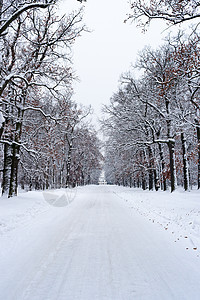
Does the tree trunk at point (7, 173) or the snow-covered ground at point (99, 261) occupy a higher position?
the tree trunk at point (7, 173)

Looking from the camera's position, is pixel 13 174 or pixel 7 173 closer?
pixel 13 174

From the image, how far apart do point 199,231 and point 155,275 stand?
3440 mm

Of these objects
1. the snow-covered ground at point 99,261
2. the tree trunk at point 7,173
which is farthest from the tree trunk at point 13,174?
the snow-covered ground at point 99,261

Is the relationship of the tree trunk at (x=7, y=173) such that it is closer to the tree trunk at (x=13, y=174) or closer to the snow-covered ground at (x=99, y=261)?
the tree trunk at (x=13, y=174)

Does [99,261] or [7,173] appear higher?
[7,173]

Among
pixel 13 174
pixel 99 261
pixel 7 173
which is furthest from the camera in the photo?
pixel 7 173

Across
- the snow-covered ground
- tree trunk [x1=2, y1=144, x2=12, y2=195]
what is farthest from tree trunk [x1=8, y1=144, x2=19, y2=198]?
the snow-covered ground

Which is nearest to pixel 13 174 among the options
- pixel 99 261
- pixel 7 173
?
pixel 7 173

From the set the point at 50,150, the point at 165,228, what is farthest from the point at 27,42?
the point at 165,228

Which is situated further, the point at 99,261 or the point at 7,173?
the point at 7,173

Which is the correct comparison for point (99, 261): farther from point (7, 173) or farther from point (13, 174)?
point (7, 173)

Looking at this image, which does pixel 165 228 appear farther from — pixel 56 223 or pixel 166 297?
pixel 166 297

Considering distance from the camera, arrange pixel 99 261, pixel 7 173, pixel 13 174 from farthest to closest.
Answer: pixel 7 173 → pixel 13 174 → pixel 99 261

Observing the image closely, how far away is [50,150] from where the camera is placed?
14.4 m
